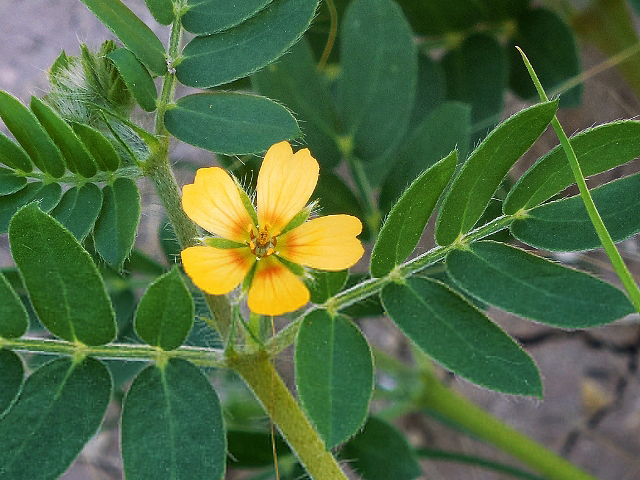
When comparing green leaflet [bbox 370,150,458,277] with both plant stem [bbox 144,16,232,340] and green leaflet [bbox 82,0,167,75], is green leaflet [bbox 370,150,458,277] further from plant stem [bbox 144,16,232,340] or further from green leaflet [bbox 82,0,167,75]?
green leaflet [bbox 82,0,167,75]

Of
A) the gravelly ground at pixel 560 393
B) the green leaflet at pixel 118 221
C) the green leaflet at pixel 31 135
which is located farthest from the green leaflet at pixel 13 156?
the gravelly ground at pixel 560 393

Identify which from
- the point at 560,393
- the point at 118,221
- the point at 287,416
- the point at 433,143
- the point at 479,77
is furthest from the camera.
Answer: the point at 560,393

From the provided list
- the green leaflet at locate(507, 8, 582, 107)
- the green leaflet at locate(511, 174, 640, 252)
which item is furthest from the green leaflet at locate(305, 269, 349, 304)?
the green leaflet at locate(507, 8, 582, 107)

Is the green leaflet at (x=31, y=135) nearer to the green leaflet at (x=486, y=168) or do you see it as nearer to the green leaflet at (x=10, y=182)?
the green leaflet at (x=10, y=182)

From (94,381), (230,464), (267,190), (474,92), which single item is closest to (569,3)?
(474,92)

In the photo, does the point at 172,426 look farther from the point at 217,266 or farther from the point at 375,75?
the point at 375,75

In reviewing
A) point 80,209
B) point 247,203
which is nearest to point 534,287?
point 247,203
